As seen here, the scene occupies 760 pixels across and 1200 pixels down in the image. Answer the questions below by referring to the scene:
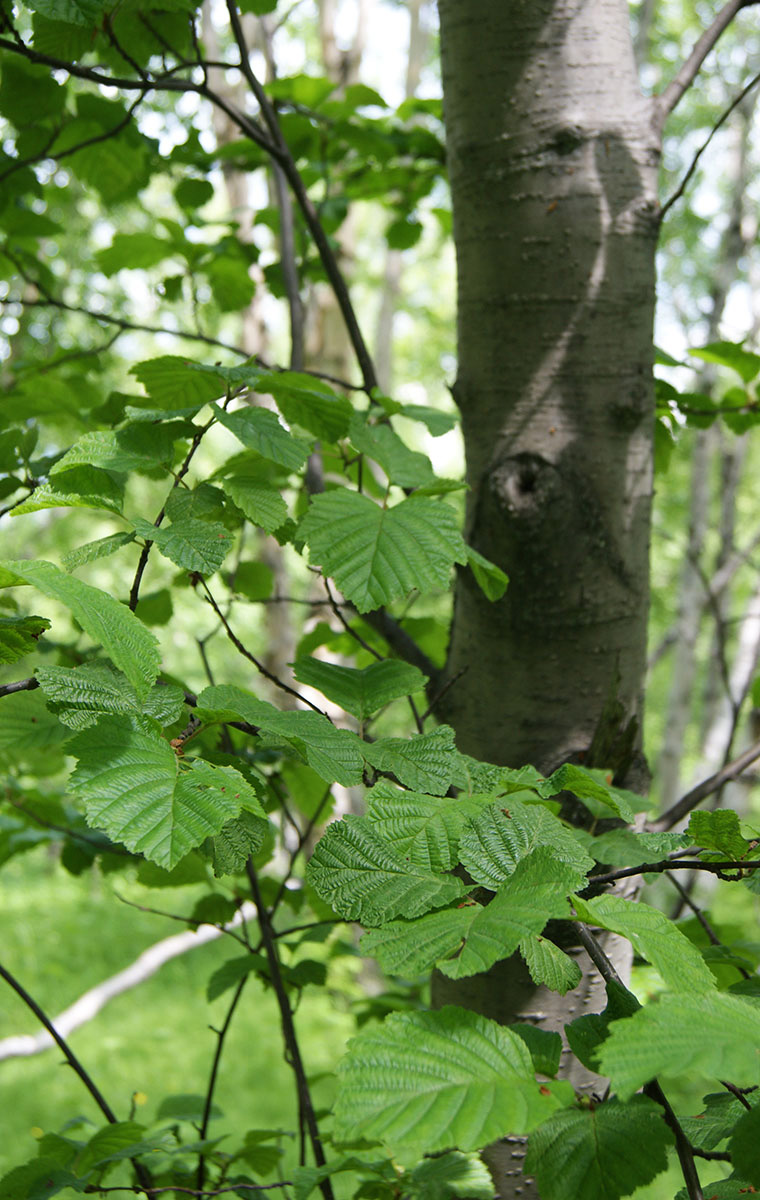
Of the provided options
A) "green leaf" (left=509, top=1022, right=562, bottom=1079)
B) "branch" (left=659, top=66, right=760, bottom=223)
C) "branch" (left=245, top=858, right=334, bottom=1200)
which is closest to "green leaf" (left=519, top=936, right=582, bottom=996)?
"green leaf" (left=509, top=1022, right=562, bottom=1079)

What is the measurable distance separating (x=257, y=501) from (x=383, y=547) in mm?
134

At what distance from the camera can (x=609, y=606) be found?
3.58ft

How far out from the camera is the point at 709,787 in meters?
1.13

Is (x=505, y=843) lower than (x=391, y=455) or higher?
lower

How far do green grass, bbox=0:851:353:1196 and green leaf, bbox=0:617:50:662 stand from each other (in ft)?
8.96

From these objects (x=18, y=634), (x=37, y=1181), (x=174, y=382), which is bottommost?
(x=37, y=1181)

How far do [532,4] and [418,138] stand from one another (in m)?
0.74

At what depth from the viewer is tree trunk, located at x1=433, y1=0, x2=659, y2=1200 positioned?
1.07 m

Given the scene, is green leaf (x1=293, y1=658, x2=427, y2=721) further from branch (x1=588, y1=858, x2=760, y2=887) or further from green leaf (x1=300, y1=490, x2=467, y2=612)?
branch (x1=588, y1=858, x2=760, y2=887)

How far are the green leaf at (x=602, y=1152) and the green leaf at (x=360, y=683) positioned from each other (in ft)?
1.21

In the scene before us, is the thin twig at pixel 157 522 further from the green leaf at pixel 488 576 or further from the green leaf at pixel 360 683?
the green leaf at pixel 488 576

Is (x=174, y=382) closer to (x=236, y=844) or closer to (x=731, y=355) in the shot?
(x=236, y=844)

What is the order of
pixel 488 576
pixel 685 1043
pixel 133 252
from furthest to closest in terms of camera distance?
1. pixel 133 252
2. pixel 488 576
3. pixel 685 1043

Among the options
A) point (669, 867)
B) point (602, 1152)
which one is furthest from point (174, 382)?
point (602, 1152)
